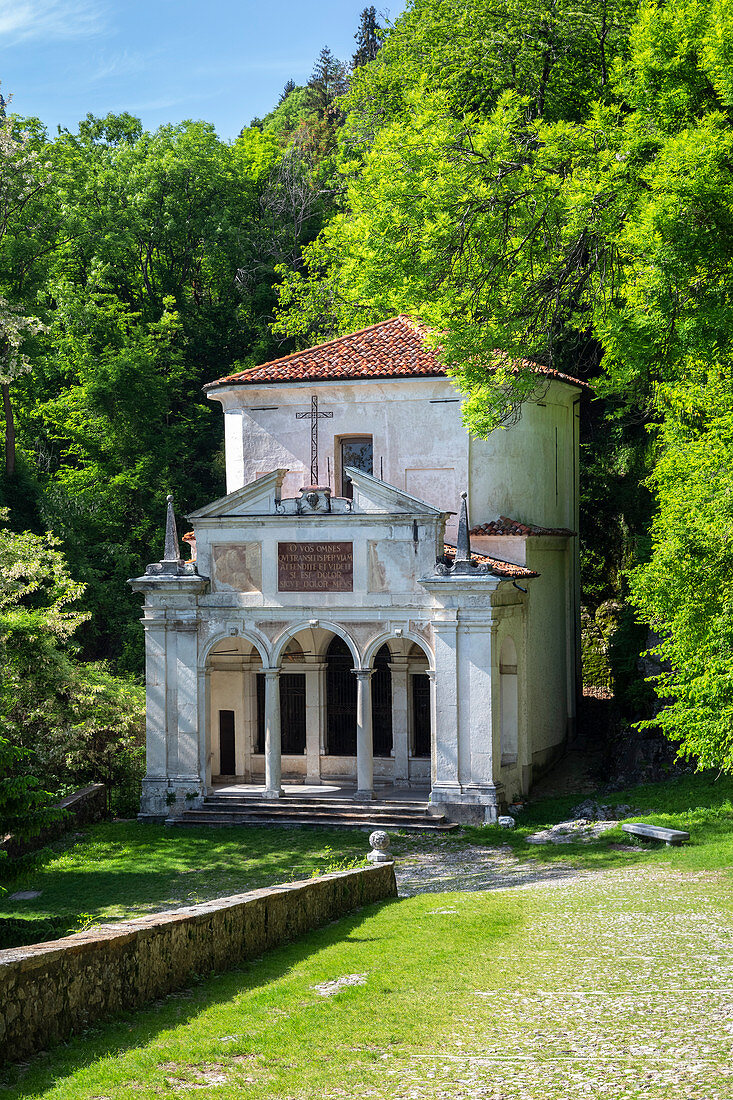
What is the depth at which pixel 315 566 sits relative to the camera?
2514 cm

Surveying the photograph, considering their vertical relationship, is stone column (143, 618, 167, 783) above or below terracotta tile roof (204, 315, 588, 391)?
below

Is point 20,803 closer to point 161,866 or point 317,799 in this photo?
point 161,866

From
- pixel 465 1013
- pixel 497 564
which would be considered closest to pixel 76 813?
pixel 497 564

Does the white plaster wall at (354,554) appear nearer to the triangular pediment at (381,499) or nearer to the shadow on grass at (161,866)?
the triangular pediment at (381,499)

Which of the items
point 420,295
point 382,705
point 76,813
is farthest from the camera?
point 382,705

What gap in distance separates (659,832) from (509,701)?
22.6 feet

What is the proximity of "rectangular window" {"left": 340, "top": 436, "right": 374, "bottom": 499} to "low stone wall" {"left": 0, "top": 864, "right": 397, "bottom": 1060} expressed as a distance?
616 inches

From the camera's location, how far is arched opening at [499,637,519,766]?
2575 cm

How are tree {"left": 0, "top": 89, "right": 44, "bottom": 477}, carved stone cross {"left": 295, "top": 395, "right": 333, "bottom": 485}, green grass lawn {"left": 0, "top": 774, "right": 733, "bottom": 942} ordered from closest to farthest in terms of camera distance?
1. green grass lawn {"left": 0, "top": 774, "right": 733, "bottom": 942}
2. tree {"left": 0, "top": 89, "right": 44, "bottom": 477}
3. carved stone cross {"left": 295, "top": 395, "right": 333, "bottom": 485}

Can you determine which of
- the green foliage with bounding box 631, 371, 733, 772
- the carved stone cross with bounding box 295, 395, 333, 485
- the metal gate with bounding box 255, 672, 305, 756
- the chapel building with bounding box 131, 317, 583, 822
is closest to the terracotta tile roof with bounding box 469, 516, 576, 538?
the chapel building with bounding box 131, 317, 583, 822

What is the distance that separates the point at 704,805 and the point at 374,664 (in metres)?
8.79

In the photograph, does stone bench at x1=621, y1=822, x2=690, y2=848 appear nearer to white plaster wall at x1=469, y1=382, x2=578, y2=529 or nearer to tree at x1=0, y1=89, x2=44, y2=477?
white plaster wall at x1=469, y1=382, x2=578, y2=529

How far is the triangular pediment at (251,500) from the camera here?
2534cm

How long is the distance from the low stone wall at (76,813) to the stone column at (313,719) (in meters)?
4.91
